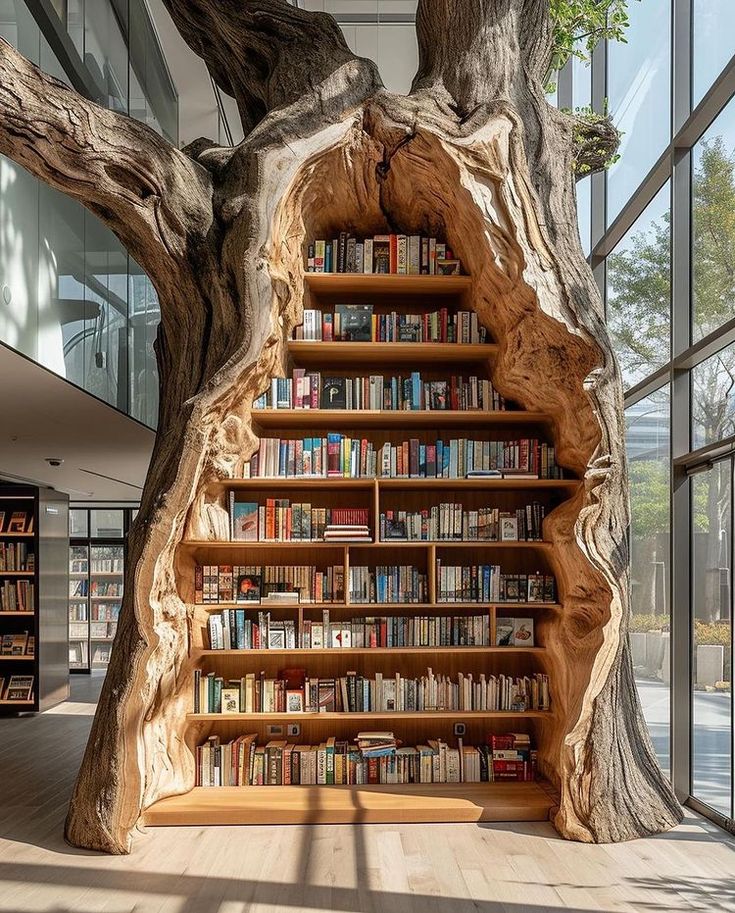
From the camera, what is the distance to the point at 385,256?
514cm

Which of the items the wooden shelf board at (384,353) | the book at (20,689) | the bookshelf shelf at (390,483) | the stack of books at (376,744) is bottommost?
the book at (20,689)

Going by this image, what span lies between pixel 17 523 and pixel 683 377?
6.81m

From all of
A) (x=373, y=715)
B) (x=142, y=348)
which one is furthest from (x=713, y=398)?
(x=142, y=348)

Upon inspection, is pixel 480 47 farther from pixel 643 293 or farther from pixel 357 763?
pixel 357 763

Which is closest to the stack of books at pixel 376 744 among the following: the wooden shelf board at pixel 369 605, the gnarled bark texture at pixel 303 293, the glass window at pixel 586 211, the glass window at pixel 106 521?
the wooden shelf board at pixel 369 605

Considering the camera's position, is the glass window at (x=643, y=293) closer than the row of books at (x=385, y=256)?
No

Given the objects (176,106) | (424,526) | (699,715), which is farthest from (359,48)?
(699,715)

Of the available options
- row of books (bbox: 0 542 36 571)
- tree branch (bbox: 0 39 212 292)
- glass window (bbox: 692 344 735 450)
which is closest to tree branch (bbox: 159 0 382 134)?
tree branch (bbox: 0 39 212 292)

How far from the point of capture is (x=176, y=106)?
843cm

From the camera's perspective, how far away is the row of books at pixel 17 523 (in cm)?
896

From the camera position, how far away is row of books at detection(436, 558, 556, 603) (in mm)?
4867

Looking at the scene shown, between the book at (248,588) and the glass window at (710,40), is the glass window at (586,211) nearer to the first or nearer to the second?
the glass window at (710,40)

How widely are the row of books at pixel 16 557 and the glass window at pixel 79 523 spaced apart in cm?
404

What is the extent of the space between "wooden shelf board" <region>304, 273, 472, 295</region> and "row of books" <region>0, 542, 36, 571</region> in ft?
17.5
